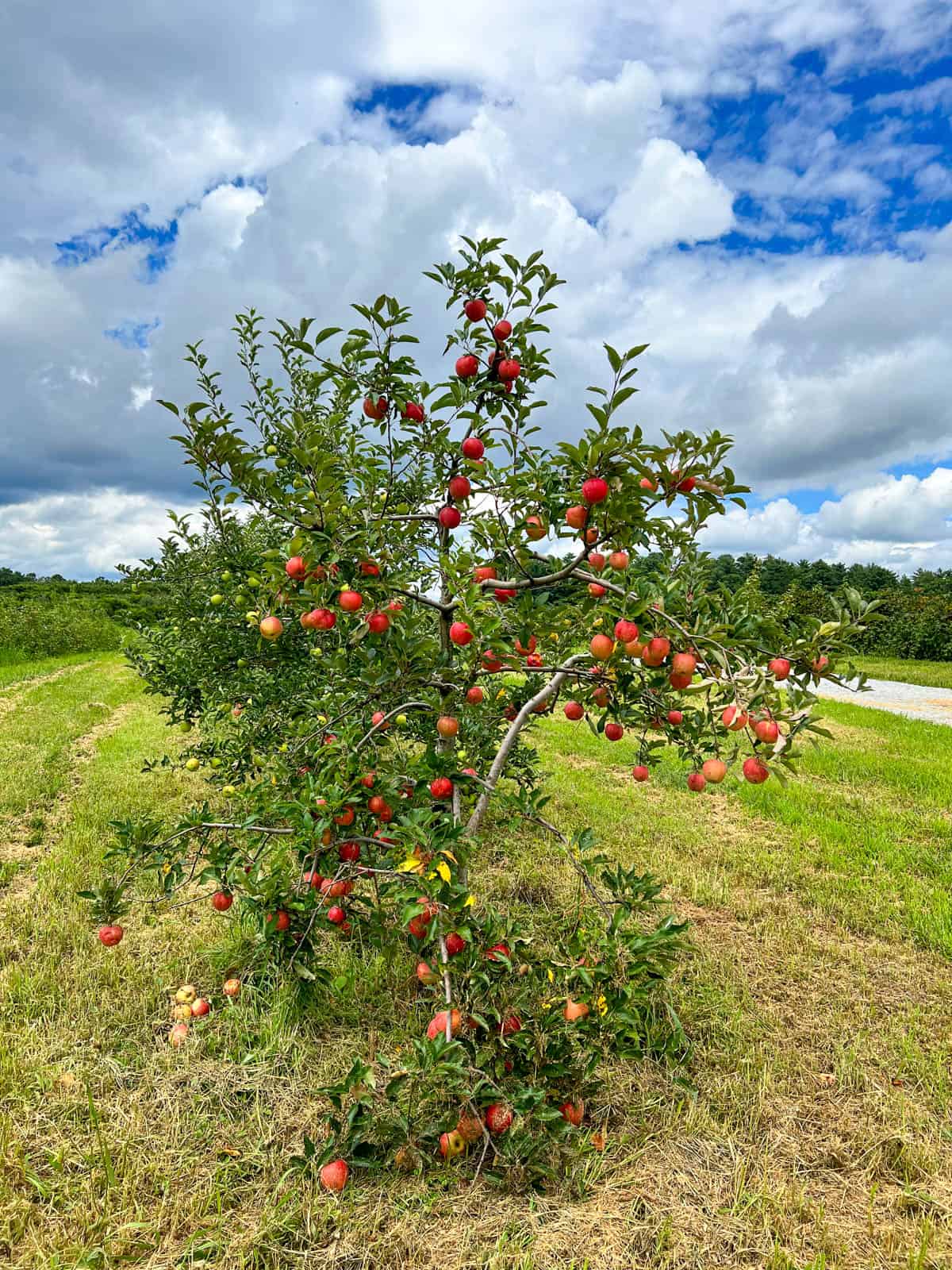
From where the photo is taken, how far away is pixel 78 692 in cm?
1144

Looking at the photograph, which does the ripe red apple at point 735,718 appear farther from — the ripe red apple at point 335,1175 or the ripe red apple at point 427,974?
the ripe red apple at point 335,1175

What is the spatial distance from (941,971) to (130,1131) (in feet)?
11.8

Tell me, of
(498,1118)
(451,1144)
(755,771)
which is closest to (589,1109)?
(498,1118)

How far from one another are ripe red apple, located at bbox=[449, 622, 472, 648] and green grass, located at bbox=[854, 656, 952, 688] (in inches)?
532

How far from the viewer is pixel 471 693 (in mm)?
2428

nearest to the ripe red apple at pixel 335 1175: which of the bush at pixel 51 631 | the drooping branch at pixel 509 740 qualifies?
the drooping branch at pixel 509 740

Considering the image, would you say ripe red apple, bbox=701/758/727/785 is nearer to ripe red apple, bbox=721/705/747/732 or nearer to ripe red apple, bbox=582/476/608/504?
ripe red apple, bbox=721/705/747/732

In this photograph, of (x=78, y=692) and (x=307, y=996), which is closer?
(x=307, y=996)

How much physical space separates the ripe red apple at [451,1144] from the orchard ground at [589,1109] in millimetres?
96

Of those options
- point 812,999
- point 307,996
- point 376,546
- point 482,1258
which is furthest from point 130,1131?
point 812,999

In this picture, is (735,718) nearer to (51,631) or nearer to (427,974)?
(427,974)

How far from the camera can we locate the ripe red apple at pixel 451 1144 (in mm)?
1967

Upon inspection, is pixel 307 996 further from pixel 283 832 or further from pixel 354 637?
pixel 354 637

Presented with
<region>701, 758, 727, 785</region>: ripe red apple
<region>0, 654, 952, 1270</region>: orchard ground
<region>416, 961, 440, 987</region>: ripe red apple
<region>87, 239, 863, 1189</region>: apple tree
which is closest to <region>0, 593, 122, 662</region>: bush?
<region>0, 654, 952, 1270</region>: orchard ground
